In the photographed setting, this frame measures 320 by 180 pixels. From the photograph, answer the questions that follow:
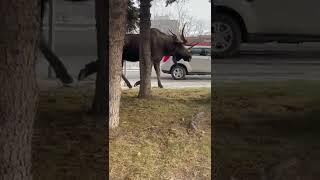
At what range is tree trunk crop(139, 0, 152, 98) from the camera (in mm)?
6355

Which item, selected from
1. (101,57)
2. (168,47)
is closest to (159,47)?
(168,47)

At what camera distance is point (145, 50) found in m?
6.50

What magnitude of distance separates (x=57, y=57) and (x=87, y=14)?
620 millimetres

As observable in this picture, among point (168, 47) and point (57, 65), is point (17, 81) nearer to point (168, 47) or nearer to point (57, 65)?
point (57, 65)

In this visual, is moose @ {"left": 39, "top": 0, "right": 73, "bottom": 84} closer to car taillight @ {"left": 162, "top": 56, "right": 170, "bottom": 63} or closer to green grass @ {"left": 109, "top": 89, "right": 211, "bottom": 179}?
green grass @ {"left": 109, "top": 89, "right": 211, "bottom": 179}

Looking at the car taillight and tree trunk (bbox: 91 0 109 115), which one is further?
the car taillight

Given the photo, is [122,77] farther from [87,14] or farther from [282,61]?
[282,61]

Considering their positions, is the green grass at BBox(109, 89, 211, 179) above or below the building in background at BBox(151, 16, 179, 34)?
below

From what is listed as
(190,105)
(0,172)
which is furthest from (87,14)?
(0,172)

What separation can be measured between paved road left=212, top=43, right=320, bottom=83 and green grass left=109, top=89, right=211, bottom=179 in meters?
0.48

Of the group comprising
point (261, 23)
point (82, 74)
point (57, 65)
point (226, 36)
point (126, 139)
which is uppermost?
point (261, 23)

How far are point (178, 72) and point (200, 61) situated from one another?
1.03ft

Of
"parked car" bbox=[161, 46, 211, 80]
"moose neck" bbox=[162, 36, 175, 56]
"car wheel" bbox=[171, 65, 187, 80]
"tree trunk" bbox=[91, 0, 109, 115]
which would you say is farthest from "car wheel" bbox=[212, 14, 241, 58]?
"tree trunk" bbox=[91, 0, 109, 115]

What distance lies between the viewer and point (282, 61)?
5.87 m
